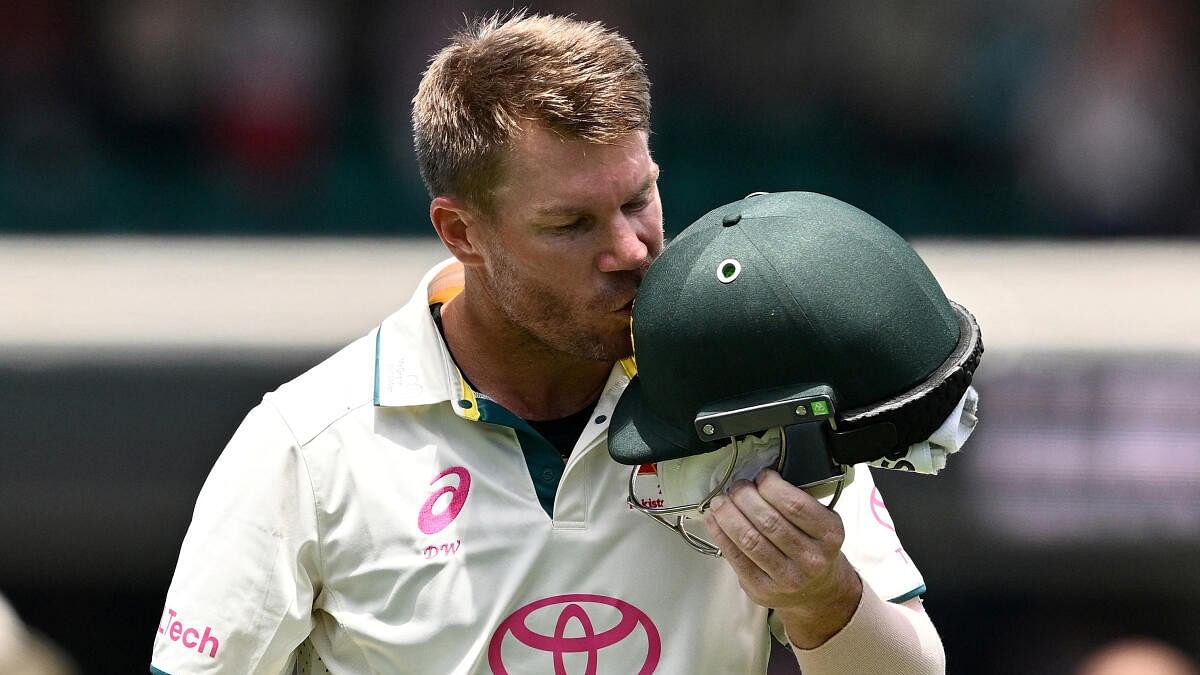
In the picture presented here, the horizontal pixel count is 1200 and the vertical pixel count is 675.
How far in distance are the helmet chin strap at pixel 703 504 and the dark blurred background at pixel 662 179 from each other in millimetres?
2952

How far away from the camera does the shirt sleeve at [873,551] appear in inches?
88.7

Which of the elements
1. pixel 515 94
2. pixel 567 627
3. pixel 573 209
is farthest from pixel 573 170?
pixel 567 627

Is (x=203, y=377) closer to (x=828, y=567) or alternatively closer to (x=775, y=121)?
(x=775, y=121)

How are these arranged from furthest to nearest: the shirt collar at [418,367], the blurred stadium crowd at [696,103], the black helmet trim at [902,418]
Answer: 1. the blurred stadium crowd at [696,103]
2. the shirt collar at [418,367]
3. the black helmet trim at [902,418]

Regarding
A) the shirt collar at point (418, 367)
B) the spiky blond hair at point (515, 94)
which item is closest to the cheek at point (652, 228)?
the spiky blond hair at point (515, 94)

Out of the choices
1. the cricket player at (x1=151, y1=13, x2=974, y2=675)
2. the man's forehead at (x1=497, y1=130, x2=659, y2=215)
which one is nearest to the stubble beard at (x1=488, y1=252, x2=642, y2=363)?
the cricket player at (x1=151, y1=13, x2=974, y2=675)

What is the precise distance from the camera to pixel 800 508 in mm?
1909

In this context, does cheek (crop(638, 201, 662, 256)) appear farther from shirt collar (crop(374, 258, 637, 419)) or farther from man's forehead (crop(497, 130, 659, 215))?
shirt collar (crop(374, 258, 637, 419))

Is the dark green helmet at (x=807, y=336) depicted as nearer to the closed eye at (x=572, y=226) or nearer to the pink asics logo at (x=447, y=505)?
the closed eye at (x=572, y=226)

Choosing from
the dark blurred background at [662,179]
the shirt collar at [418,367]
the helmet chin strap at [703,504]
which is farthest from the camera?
the dark blurred background at [662,179]

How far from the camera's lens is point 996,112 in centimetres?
567

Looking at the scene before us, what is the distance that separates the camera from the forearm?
2059 mm

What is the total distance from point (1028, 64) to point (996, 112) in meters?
0.20

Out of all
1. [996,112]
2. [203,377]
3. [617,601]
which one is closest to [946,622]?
[996,112]
